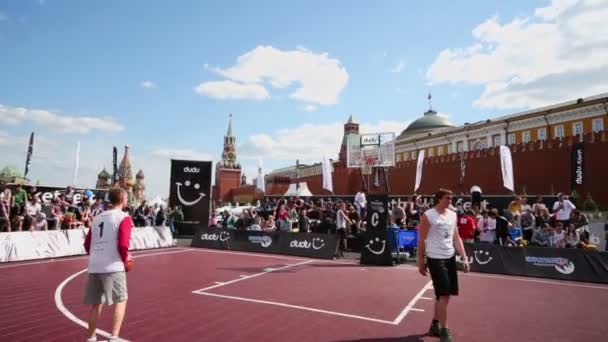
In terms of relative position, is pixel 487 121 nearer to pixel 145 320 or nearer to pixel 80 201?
pixel 80 201

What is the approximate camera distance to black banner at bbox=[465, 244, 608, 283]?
10.2m

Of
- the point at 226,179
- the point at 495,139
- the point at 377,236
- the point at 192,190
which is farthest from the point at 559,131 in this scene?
the point at 226,179

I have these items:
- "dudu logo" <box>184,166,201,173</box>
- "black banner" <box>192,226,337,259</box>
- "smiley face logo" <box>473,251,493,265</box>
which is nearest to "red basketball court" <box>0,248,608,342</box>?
"smiley face logo" <box>473,251,493,265</box>

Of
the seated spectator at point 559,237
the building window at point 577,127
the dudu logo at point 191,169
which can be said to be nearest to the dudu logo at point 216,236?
the dudu logo at point 191,169

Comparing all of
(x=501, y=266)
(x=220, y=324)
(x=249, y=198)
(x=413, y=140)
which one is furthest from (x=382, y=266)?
(x=249, y=198)

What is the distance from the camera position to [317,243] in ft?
47.4

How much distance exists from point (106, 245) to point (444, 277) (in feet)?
13.7

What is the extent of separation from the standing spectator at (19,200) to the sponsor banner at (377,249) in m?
13.1

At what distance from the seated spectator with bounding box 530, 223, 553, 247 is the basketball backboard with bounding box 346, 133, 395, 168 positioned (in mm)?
9957

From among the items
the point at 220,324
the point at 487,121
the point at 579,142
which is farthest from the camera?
the point at 487,121

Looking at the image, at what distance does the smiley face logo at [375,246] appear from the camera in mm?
12430

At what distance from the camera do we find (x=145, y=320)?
226 inches

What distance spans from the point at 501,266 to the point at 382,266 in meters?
3.55

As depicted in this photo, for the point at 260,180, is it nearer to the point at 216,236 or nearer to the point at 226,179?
the point at 216,236
